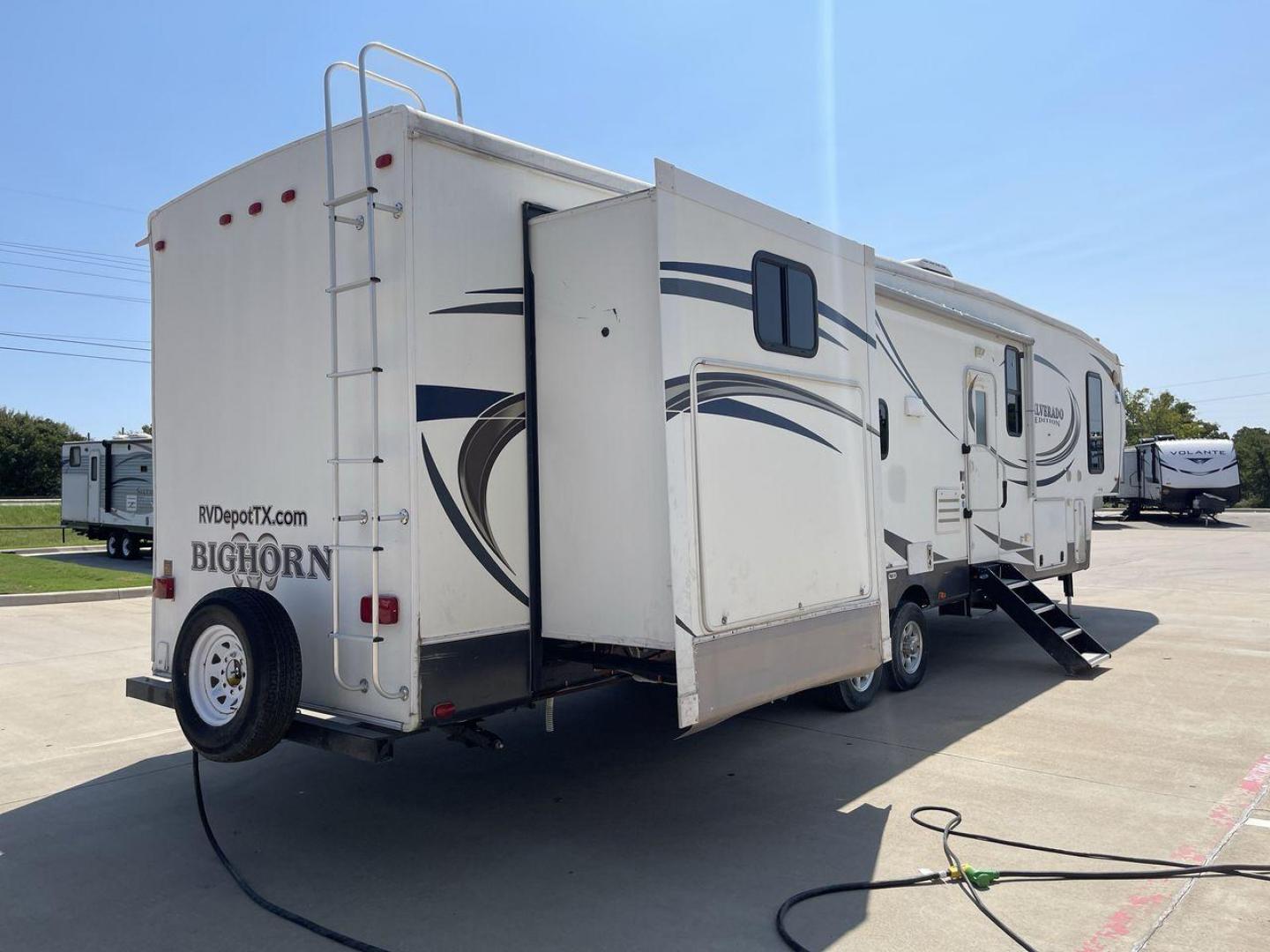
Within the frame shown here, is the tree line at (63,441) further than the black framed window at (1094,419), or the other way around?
the tree line at (63,441)

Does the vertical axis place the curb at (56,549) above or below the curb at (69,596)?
above

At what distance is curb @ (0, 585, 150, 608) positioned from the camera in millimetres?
13125

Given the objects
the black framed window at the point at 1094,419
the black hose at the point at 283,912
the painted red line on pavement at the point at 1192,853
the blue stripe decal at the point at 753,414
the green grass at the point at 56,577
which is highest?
the black framed window at the point at 1094,419

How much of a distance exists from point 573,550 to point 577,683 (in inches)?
31.7

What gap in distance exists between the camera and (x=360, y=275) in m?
4.55

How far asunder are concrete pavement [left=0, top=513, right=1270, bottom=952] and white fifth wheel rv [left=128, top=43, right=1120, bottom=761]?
66cm

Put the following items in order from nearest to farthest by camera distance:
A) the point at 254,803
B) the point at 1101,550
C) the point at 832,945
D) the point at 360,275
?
the point at 832,945, the point at 360,275, the point at 254,803, the point at 1101,550

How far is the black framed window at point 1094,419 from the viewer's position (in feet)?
37.8

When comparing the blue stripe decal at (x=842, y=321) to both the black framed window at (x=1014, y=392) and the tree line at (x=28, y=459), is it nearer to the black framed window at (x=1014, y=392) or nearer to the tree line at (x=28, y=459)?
the black framed window at (x=1014, y=392)

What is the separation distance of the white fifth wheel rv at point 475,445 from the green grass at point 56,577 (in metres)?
10.3

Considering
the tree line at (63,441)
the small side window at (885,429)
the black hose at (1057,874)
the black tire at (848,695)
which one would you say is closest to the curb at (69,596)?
the black tire at (848,695)

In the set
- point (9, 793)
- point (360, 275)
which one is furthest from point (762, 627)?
point (9, 793)

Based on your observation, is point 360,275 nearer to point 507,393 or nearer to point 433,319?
point 433,319

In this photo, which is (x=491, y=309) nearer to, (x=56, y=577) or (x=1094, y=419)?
(x=1094, y=419)
